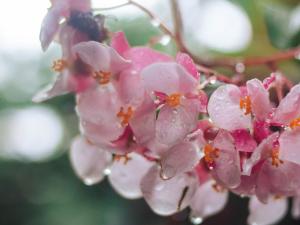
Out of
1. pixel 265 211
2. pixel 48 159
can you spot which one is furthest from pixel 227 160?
pixel 48 159

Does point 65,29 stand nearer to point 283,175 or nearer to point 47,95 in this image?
point 47,95

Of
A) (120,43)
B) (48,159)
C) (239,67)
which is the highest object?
(120,43)

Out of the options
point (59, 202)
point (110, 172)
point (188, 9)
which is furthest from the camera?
point (59, 202)

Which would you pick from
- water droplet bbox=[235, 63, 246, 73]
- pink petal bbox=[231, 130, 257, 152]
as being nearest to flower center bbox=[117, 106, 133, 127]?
pink petal bbox=[231, 130, 257, 152]

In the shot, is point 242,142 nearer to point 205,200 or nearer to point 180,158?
point 180,158

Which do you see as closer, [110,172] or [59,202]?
[110,172]

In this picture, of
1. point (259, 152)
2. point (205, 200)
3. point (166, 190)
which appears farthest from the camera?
point (205, 200)

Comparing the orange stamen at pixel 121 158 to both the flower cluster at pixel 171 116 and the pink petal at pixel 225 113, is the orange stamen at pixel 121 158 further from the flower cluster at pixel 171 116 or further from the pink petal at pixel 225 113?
the pink petal at pixel 225 113

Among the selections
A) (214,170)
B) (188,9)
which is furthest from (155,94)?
(188,9)
